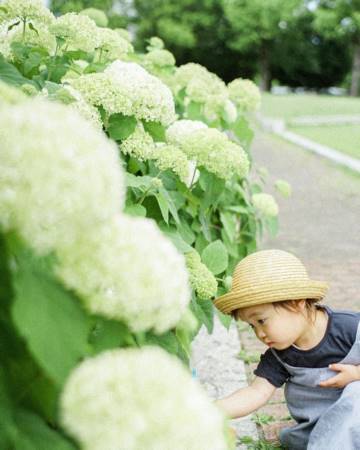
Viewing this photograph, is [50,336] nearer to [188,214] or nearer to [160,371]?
→ [160,371]

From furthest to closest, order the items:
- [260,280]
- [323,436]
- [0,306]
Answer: [323,436], [260,280], [0,306]

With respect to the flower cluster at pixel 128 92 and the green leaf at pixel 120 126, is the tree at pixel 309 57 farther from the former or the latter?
the green leaf at pixel 120 126

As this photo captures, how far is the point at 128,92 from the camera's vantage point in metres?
2.36

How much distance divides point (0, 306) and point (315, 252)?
5.46 m

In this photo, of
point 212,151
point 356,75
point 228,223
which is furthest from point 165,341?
point 356,75

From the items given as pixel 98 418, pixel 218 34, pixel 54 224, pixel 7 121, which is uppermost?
pixel 7 121

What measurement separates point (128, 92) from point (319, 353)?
1217mm

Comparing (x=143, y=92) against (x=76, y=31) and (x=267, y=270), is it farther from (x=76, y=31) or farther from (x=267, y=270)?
(x=267, y=270)

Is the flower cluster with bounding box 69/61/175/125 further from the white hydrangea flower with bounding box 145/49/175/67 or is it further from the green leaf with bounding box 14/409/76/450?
the white hydrangea flower with bounding box 145/49/175/67

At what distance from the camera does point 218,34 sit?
53.8 m

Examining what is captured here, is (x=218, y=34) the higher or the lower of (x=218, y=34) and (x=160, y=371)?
the lower

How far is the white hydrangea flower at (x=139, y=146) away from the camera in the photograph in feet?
7.98

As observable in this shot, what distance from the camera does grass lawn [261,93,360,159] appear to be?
47.5 ft

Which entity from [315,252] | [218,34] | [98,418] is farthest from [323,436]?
[218,34]
